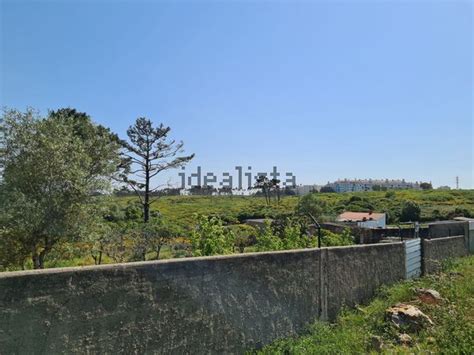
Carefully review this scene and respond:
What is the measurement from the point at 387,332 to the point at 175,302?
2.99 m

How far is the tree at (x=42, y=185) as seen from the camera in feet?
34.9

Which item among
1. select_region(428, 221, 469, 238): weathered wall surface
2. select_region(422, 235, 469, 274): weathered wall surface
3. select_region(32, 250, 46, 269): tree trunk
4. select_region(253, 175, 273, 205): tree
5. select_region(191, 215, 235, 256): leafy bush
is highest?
select_region(253, 175, 273, 205): tree

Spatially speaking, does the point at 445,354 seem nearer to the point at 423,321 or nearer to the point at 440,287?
the point at 423,321

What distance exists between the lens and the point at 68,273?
280 centimetres

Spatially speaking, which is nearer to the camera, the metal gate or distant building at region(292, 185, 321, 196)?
the metal gate

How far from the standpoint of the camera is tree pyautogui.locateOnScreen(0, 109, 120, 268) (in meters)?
10.7

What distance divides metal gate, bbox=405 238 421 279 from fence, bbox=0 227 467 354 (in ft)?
9.09

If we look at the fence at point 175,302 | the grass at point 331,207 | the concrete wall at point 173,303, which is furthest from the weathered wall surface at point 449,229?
the grass at point 331,207

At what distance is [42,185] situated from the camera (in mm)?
11266

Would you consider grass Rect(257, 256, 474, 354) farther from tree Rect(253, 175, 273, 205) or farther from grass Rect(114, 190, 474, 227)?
tree Rect(253, 175, 273, 205)

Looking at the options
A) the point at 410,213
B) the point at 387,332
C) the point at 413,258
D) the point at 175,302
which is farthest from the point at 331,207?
the point at 175,302

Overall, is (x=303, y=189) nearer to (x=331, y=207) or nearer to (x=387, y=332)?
(x=331, y=207)

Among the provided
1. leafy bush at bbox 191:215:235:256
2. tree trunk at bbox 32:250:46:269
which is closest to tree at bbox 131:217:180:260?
tree trunk at bbox 32:250:46:269

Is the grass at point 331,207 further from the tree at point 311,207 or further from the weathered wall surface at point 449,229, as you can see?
the weathered wall surface at point 449,229
